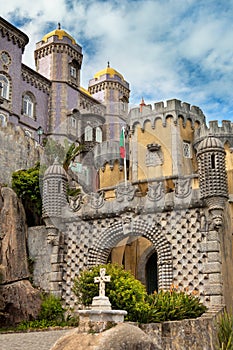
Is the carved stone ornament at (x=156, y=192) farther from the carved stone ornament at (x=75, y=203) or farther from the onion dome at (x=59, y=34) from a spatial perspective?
the onion dome at (x=59, y=34)

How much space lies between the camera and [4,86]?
3844 centimetres

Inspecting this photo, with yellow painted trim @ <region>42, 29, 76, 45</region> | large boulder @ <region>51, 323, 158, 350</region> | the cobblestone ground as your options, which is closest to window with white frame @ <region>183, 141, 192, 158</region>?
the cobblestone ground

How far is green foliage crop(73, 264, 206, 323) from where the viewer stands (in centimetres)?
1509

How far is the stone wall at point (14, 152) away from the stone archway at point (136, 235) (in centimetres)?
754

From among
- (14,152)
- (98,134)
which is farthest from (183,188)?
(98,134)

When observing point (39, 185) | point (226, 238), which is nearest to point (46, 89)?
point (39, 185)

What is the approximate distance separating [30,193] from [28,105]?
→ 2047 centimetres

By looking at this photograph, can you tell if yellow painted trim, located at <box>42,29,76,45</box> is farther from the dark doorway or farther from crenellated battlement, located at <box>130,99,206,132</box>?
the dark doorway

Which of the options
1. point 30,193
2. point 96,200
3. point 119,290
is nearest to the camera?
point 119,290

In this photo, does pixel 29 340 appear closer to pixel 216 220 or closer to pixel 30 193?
pixel 216 220

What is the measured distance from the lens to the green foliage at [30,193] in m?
23.1

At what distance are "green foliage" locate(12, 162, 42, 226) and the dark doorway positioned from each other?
5.85 metres

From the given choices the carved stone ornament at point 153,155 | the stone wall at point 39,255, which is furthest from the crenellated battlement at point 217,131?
the stone wall at point 39,255

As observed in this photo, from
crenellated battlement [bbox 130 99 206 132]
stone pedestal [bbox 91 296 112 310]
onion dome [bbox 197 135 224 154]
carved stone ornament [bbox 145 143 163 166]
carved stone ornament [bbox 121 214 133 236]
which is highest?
crenellated battlement [bbox 130 99 206 132]
